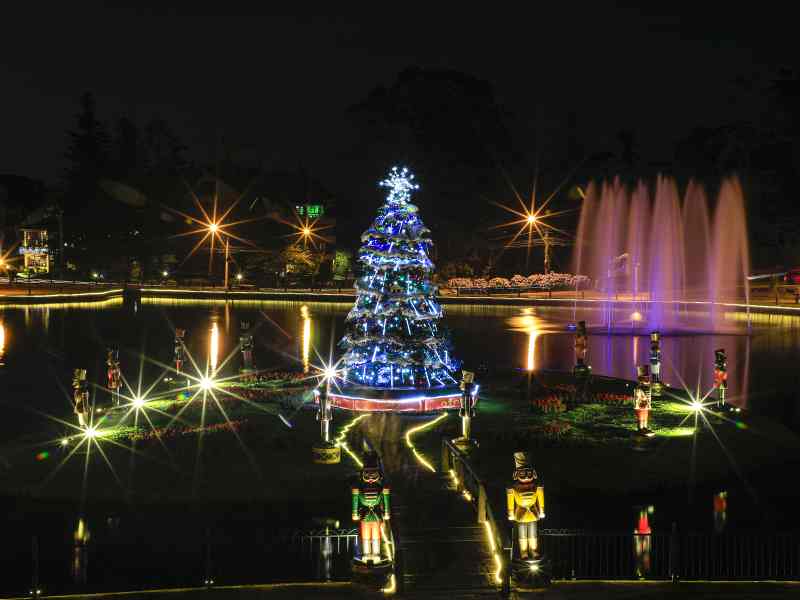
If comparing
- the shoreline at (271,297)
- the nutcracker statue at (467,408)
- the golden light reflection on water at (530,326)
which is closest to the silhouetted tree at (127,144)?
the shoreline at (271,297)

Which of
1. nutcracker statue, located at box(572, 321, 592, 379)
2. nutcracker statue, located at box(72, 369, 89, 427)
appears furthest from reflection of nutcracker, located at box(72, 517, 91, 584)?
nutcracker statue, located at box(572, 321, 592, 379)

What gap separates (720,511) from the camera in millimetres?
14242

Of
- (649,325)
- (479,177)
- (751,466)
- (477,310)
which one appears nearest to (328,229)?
(479,177)

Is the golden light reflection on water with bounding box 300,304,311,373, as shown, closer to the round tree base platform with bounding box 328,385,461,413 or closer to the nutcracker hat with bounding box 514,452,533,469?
the round tree base platform with bounding box 328,385,461,413

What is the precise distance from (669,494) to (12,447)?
1314cm

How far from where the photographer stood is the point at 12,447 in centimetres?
1802

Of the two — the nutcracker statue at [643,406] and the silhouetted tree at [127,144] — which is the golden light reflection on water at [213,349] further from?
the silhouetted tree at [127,144]

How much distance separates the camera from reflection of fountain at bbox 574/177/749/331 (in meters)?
69.5

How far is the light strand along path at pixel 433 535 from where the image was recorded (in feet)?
35.8

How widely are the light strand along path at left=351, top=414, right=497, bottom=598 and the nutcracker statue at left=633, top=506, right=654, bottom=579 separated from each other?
205 centimetres

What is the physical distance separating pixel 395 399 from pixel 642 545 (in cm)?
955

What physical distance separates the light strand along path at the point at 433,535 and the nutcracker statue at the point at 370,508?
1.32 feet

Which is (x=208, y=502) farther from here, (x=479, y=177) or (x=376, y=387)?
(x=479, y=177)

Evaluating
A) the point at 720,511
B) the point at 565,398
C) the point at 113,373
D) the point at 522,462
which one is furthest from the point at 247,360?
the point at 522,462
